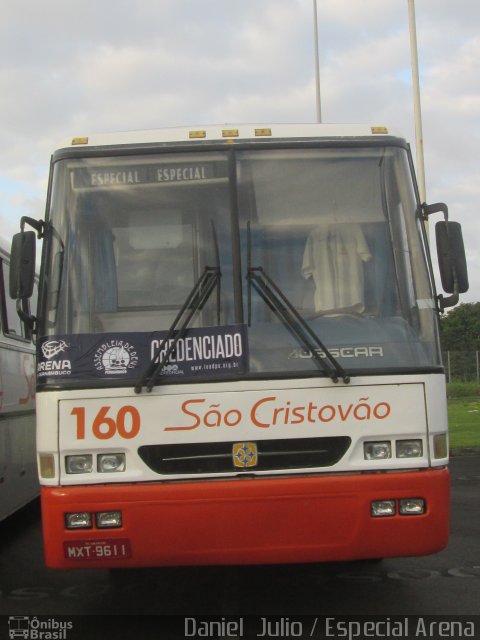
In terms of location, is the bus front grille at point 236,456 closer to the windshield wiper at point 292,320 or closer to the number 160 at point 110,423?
the number 160 at point 110,423

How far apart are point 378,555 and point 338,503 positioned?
1.36ft

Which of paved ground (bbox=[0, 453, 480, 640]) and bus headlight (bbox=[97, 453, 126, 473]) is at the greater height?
bus headlight (bbox=[97, 453, 126, 473])

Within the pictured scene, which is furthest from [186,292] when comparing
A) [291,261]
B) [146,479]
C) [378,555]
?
[378,555]

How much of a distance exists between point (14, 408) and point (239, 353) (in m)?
4.11

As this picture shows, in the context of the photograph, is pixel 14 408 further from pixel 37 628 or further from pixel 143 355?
pixel 143 355

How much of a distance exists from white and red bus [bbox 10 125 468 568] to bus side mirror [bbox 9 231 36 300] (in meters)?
0.04

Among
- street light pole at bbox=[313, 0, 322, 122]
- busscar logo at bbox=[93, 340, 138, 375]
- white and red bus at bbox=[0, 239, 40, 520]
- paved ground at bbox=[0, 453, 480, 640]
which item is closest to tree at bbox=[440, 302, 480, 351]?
street light pole at bbox=[313, 0, 322, 122]

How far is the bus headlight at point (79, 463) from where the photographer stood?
18.7 ft

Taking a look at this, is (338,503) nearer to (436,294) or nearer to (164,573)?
(436,294)

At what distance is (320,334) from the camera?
5.81 metres

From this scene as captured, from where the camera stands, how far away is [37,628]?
6.03 m

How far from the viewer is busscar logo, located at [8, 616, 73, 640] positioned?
587cm

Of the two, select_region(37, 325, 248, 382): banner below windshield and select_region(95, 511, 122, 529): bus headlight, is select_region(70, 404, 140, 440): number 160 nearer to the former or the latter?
select_region(37, 325, 248, 382): banner below windshield

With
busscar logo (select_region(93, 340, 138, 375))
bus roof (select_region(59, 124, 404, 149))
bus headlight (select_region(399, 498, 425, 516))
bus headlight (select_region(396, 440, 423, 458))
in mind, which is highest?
bus roof (select_region(59, 124, 404, 149))
